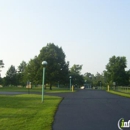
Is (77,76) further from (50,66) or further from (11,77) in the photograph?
(50,66)

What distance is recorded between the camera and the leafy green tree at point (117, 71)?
105125 mm

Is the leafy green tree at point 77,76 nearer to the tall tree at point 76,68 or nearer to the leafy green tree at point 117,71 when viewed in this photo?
the tall tree at point 76,68

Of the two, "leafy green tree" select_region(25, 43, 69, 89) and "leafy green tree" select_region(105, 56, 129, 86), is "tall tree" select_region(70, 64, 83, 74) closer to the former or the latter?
"leafy green tree" select_region(105, 56, 129, 86)

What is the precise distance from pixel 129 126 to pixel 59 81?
209 feet

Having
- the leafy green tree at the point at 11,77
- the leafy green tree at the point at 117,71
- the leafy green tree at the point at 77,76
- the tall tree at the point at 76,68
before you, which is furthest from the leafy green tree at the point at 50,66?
the tall tree at the point at 76,68

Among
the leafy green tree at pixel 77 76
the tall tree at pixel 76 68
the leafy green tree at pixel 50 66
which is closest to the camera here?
the leafy green tree at pixel 50 66

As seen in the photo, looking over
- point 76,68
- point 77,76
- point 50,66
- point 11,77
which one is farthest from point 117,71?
point 11,77

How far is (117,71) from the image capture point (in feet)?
354

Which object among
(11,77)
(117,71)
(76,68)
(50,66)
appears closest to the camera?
(50,66)

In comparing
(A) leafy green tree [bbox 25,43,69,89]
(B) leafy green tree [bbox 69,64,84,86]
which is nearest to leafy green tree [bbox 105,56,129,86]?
(B) leafy green tree [bbox 69,64,84,86]

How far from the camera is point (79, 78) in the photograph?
387ft

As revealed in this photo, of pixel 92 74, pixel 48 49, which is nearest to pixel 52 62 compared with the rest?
pixel 48 49

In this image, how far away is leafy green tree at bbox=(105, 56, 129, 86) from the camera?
105m

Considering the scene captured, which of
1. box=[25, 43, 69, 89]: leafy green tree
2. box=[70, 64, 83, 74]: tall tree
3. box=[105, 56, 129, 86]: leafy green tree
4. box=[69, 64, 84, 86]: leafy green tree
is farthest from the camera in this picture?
box=[70, 64, 83, 74]: tall tree
